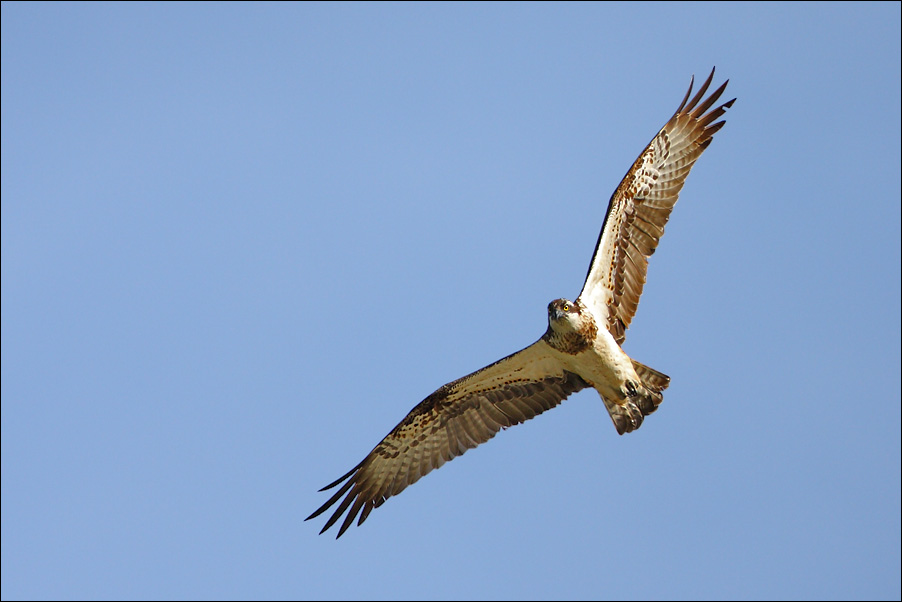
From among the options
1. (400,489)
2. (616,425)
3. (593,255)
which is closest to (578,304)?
(593,255)

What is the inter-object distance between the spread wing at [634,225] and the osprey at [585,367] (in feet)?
0.04

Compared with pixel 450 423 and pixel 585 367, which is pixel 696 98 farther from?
pixel 450 423

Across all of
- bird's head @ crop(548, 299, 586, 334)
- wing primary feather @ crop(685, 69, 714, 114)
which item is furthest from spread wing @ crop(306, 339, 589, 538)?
wing primary feather @ crop(685, 69, 714, 114)

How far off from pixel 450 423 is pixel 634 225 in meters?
3.16

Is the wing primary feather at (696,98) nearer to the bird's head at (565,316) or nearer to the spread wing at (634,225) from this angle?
the spread wing at (634,225)

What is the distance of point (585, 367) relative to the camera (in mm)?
10938

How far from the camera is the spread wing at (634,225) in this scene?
11008 mm

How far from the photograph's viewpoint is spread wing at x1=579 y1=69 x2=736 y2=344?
433 inches

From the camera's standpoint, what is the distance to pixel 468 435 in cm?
1161

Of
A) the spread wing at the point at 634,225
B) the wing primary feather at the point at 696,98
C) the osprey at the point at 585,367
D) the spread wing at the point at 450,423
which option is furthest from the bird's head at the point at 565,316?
the wing primary feather at the point at 696,98

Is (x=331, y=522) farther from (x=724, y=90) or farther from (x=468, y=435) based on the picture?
(x=724, y=90)

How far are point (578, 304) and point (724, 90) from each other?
11.7ft

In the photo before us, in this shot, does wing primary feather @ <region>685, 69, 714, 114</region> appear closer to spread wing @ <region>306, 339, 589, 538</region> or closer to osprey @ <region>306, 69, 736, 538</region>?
osprey @ <region>306, 69, 736, 538</region>

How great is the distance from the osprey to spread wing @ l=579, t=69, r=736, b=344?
0.04ft
